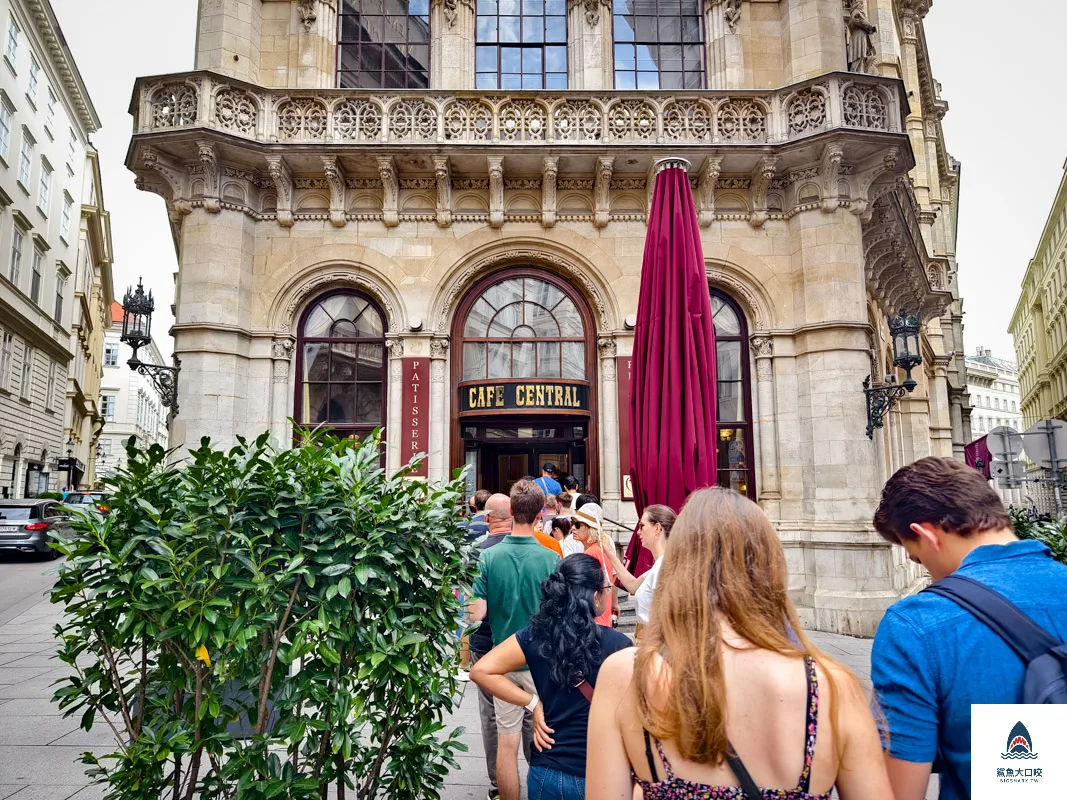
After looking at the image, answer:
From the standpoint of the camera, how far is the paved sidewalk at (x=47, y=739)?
4.77 meters

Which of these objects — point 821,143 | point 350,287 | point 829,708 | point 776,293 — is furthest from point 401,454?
point 829,708

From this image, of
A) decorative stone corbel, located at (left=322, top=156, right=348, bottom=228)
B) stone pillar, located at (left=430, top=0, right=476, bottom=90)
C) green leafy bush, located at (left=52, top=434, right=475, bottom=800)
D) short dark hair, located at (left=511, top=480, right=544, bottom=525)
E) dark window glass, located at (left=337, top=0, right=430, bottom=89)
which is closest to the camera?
green leafy bush, located at (left=52, top=434, right=475, bottom=800)

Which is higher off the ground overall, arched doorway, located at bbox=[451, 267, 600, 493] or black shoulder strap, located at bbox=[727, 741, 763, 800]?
arched doorway, located at bbox=[451, 267, 600, 493]

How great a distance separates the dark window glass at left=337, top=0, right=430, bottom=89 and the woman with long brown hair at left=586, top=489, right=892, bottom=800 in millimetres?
13108

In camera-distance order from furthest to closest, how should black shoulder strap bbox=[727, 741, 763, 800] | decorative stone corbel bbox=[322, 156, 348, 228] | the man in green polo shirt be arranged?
decorative stone corbel bbox=[322, 156, 348, 228]
the man in green polo shirt
black shoulder strap bbox=[727, 741, 763, 800]

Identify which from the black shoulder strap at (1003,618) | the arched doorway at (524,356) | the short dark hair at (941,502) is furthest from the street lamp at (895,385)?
the black shoulder strap at (1003,618)

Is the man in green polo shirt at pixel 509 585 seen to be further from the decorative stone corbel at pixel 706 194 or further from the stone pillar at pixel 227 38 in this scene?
the stone pillar at pixel 227 38

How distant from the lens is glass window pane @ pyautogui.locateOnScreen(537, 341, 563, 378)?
12.3 m

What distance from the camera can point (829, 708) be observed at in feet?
5.55

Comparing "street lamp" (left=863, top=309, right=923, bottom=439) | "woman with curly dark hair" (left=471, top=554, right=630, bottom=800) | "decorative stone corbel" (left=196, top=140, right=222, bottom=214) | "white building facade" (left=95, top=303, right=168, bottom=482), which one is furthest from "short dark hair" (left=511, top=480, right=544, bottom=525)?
"white building facade" (left=95, top=303, right=168, bottom=482)

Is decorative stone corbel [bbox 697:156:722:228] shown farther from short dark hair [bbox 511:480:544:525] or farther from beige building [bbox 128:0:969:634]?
short dark hair [bbox 511:480:544:525]

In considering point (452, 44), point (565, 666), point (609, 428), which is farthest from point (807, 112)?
point (565, 666)

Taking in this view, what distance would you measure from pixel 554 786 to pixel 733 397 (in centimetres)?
1022

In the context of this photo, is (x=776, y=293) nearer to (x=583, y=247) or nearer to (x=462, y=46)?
(x=583, y=247)
